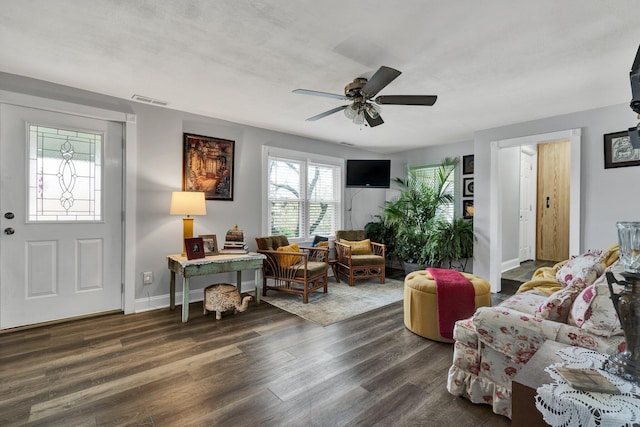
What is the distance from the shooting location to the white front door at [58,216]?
281 cm

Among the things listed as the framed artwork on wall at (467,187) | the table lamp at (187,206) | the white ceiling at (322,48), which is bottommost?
the table lamp at (187,206)

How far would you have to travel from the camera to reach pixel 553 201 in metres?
6.15

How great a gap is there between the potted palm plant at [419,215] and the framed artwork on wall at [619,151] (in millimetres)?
2069

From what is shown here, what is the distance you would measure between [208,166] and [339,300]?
7.99ft

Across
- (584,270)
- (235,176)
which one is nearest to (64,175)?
(235,176)

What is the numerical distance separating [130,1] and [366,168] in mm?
4319

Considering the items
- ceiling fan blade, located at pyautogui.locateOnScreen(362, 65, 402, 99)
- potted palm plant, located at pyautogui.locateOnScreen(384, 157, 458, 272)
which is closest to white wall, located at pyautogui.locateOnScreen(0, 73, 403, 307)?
ceiling fan blade, located at pyautogui.locateOnScreen(362, 65, 402, 99)

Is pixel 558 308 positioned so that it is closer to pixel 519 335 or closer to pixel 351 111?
pixel 519 335

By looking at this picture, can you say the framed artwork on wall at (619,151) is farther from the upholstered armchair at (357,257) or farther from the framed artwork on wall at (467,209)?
the upholstered armchair at (357,257)

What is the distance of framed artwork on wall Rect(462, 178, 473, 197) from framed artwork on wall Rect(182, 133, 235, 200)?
13.1 ft

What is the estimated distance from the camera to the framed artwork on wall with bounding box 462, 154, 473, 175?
526 centimetres

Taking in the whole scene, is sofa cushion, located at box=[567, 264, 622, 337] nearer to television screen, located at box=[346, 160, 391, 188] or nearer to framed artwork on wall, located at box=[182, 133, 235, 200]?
framed artwork on wall, located at box=[182, 133, 235, 200]

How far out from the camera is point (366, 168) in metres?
5.57

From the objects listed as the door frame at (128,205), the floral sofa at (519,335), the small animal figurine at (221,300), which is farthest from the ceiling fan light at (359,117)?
the door frame at (128,205)
